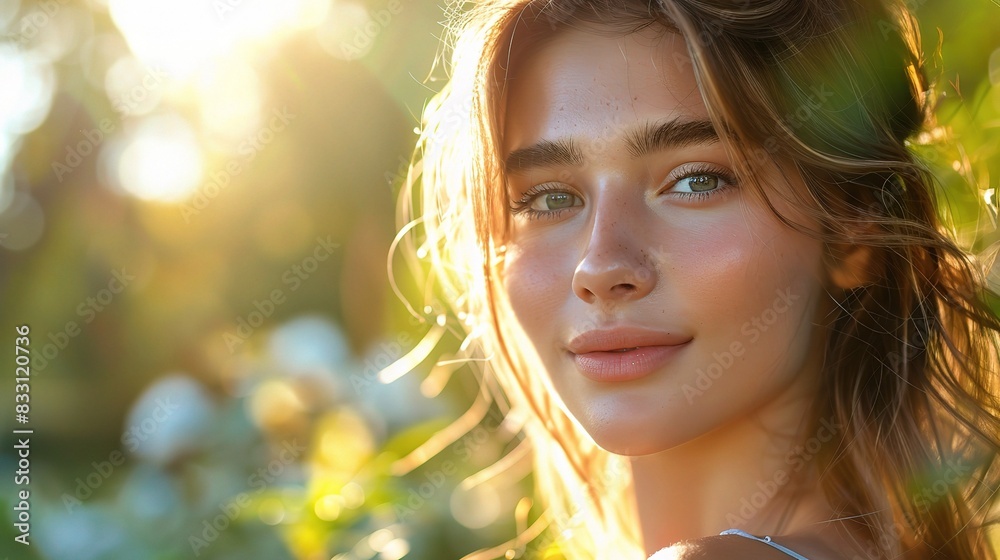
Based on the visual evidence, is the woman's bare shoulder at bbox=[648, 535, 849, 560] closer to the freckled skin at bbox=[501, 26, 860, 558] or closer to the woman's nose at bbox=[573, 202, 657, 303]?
the freckled skin at bbox=[501, 26, 860, 558]

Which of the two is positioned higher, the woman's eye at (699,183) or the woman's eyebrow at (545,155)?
the woman's eyebrow at (545,155)

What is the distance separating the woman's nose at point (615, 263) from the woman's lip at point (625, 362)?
10 cm

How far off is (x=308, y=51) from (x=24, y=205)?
5.33ft

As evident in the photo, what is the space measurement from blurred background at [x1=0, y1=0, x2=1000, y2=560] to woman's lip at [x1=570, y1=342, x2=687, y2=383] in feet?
6.65

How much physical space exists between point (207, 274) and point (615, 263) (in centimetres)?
395

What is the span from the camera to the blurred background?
4.05m

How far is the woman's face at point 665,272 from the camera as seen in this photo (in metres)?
1.47

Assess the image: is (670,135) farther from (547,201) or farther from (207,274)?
(207,274)

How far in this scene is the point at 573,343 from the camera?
5.23 ft

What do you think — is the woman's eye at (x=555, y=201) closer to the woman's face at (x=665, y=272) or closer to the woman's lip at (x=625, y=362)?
the woman's face at (x=665, y=272)

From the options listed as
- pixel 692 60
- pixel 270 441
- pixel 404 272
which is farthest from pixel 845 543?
pixel 270 441

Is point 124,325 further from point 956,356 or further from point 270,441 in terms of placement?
point 956,356

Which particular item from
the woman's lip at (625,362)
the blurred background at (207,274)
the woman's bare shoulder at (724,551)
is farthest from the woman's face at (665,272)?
the blurred background at (207,274)

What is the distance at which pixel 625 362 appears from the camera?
1517mm
